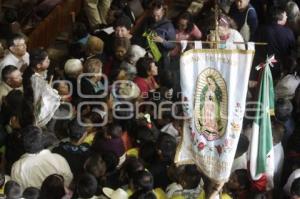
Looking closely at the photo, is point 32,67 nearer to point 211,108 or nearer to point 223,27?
point 223,27

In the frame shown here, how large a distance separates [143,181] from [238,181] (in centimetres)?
97

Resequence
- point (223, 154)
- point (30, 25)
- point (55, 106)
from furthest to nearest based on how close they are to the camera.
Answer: point (30, 25), point (55, 106), point (223, 154)

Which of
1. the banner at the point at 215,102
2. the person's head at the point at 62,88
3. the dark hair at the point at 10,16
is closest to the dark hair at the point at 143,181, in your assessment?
the banner at the point at 215,102

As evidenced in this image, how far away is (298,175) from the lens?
804cm

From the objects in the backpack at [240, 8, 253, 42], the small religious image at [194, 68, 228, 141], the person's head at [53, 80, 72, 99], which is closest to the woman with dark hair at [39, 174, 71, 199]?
the small religious image at [194, 68, 228, 141]

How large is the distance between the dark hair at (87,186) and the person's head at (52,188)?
21 cm

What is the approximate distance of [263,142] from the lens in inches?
324

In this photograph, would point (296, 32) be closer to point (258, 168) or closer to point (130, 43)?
point (130, 43)

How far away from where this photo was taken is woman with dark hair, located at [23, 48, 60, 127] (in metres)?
8.91

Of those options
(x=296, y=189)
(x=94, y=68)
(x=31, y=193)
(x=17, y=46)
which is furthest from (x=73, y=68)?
(x=296, y=189)

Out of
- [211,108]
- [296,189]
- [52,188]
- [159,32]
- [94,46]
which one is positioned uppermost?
[159,32]

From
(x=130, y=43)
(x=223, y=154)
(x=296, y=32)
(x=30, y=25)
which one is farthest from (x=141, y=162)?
(x=30, y=25)

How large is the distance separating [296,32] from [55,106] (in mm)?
3496

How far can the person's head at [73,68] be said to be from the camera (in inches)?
384
